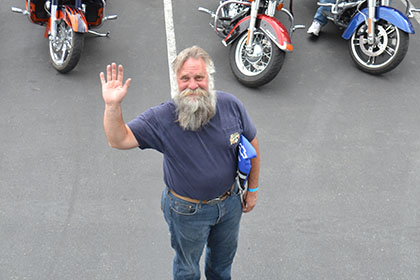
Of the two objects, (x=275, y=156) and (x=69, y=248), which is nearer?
(x=69, y=248)

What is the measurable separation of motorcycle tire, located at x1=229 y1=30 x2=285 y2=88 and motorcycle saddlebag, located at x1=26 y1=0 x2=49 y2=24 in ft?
7.61

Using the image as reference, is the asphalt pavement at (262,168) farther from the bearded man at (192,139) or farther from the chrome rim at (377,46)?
the bearded man at (192,139)

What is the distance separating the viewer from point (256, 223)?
3814mm

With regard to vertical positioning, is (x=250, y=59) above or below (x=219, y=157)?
below

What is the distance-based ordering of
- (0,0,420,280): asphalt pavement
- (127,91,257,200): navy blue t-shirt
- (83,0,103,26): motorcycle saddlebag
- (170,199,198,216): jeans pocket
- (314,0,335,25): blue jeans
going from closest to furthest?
(127,91,257,200): navy blue t-shirt < (170,199,198,216): jeans pocket < (0,0,420,280): asphalt pavement < (83,0,103,26): motorcycle saddlebag < (314,0,335,25): blue jeans

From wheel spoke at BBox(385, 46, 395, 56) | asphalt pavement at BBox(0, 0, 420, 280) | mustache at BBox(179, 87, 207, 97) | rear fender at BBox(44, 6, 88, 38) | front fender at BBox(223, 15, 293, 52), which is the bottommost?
asphalt pavement at BBox(0, 0, 420, 280)

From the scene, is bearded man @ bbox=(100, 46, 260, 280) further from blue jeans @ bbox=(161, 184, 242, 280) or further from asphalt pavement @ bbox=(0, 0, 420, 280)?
asphalt pavement @ bbox=(0, 0, 420, 280)

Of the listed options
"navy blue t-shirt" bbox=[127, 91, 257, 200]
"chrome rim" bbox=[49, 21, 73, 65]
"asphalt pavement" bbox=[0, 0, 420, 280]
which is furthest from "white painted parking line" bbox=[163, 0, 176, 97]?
"navy blue t-shirt" bbox=[127, 91, 257, 200]

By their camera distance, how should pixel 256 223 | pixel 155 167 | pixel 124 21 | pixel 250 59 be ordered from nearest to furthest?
pixel 256 223 → pixel 155 167 → pixel 250 59 → pixel 124 21

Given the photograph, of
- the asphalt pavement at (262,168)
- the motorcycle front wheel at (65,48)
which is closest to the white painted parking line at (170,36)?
the asphalt pavement at (262,168)

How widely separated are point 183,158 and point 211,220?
0.46 metres

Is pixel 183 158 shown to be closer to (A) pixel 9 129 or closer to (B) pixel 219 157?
(B) pixel 219 157

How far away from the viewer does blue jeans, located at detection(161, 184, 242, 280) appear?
2707 mm

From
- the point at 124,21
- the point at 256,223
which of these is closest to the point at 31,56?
the point at 124,21
